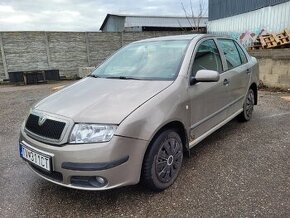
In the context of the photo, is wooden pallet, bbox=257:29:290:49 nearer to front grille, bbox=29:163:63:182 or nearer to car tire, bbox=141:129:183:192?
car tire, bbox=141:129:183:192

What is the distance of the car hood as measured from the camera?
8.20 ft

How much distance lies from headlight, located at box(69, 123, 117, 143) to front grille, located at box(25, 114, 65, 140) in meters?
0.15

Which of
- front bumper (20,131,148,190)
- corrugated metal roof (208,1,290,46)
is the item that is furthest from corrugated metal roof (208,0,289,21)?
front bumper (20,131,148,190)

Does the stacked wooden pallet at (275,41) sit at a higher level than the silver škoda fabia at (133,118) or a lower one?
higher

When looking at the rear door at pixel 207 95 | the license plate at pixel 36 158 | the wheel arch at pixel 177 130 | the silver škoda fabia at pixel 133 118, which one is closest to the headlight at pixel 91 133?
the silver škoda fabia at pixel 133 118

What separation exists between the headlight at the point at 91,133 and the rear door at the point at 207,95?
1.14 metres

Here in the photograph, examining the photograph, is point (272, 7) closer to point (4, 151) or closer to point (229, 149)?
point (229, 149)

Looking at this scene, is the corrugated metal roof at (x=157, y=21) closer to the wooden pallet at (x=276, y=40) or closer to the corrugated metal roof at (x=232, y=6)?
the corrugated metal roof at (x=232, y=6)

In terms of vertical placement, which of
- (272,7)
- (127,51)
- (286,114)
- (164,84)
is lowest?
(286,114)

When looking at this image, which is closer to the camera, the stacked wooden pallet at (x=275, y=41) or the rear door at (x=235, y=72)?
the rear door at (x=235, y=72)

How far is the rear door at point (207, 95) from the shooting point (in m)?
3.26

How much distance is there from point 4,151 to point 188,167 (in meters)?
2.70

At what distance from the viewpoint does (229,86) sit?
4.04 m

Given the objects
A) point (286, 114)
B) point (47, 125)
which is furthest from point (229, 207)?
point (286, 114)
